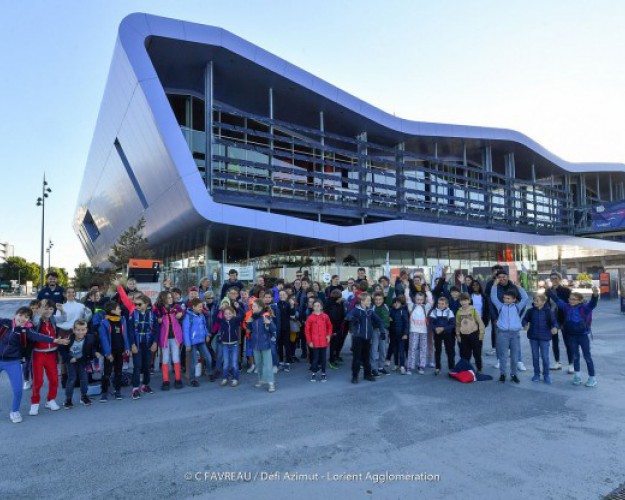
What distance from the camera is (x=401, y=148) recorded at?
27.7m

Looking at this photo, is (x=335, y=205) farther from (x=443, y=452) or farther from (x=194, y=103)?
(x=443, y=452)

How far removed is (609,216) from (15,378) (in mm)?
40495

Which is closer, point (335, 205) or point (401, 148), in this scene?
point (335, 205)

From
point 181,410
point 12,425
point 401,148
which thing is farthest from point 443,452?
point 401,148

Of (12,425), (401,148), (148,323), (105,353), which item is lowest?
(12,425)

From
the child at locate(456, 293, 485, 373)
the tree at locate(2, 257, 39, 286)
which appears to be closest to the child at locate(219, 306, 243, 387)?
the child at locate(456, 293, 485, 373)

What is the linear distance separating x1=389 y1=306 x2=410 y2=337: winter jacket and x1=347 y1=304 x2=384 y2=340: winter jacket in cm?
59

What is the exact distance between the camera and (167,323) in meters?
7.07

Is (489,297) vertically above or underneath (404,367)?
above

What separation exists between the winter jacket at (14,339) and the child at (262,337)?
306 centimetres

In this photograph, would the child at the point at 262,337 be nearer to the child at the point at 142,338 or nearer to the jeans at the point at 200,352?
the jeans at the point at 200,352

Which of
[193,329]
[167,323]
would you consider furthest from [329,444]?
[167,323]

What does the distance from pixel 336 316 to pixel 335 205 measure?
1373 cm

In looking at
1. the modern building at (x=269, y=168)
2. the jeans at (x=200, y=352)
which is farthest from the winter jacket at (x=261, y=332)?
the modern building at (x=269, y=168)
